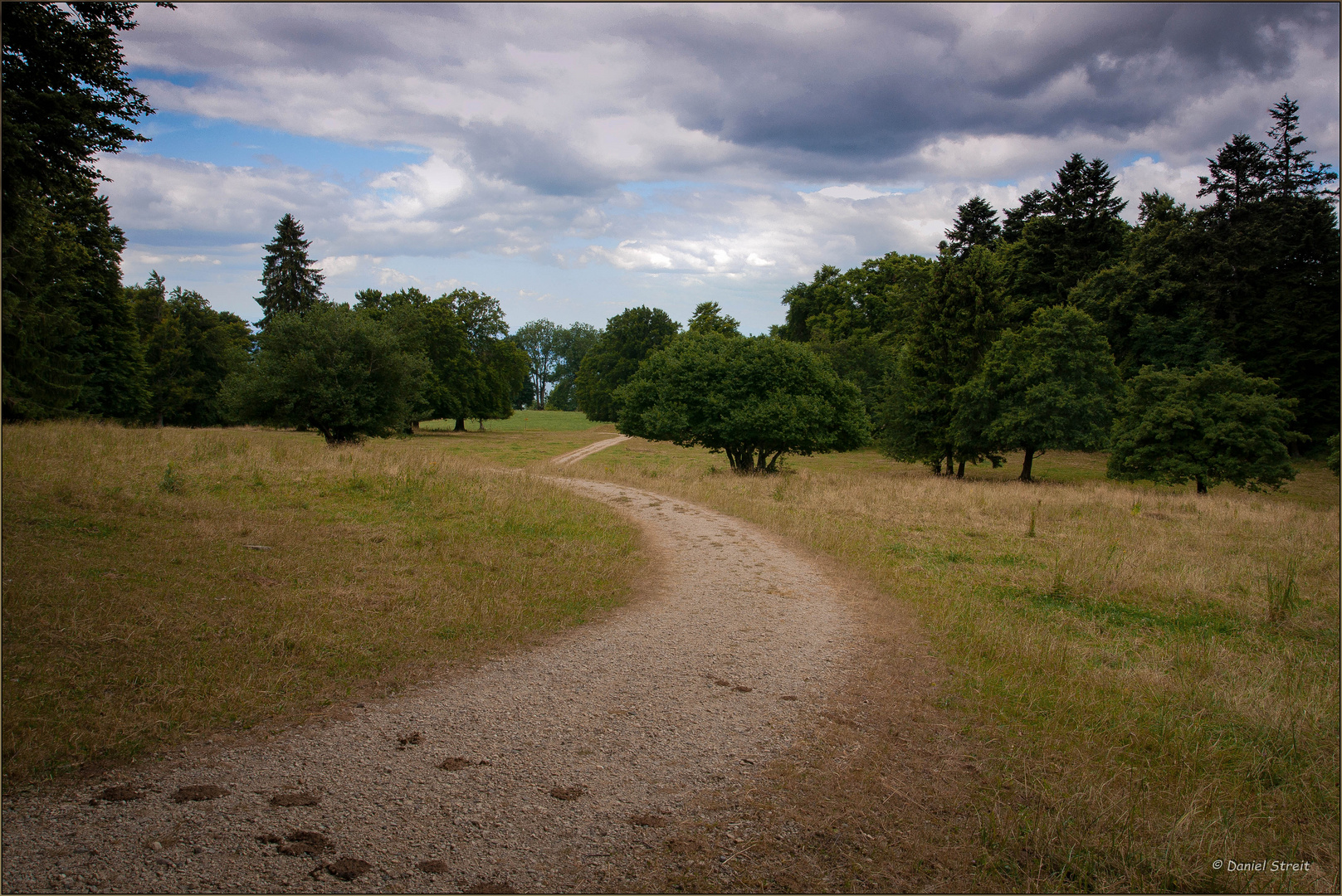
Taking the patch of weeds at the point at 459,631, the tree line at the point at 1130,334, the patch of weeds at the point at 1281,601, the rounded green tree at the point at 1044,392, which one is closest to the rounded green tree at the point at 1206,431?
the tree line at the point at 1130,334

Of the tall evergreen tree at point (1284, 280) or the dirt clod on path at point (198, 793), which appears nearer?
the dirt clod on path at point (198, 793)

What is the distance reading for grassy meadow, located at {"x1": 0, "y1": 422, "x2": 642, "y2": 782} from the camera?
18.5 ft

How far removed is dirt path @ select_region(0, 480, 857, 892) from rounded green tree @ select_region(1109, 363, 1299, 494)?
28182mm

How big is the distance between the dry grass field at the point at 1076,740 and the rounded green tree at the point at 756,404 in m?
14.2

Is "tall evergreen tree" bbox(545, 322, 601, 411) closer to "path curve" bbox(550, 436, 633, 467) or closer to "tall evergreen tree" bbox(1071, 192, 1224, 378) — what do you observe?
"path curve" bbox(550, 436, 633, 467)

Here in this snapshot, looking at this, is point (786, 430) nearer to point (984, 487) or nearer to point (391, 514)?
point (984, 487)

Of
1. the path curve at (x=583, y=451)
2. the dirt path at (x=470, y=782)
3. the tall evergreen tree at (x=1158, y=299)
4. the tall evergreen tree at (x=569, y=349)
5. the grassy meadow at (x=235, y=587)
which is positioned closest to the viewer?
the dirt path at (x=470, y=782)

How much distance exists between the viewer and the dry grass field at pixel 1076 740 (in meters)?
4.25

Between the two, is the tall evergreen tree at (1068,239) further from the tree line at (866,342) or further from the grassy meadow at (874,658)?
the grassy meadow at (874,658)

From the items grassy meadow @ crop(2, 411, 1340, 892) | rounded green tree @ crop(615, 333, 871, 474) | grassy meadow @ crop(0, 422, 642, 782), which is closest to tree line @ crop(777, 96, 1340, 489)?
rounded green tree @ crop(615, 333, 871, 474)

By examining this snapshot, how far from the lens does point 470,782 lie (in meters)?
4.73

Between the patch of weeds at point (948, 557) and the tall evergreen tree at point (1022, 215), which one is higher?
the tall evergreen tree at point (1022, 215)

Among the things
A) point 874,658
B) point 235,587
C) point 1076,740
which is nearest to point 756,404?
point 874,658

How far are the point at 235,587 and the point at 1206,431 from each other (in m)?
33.5
